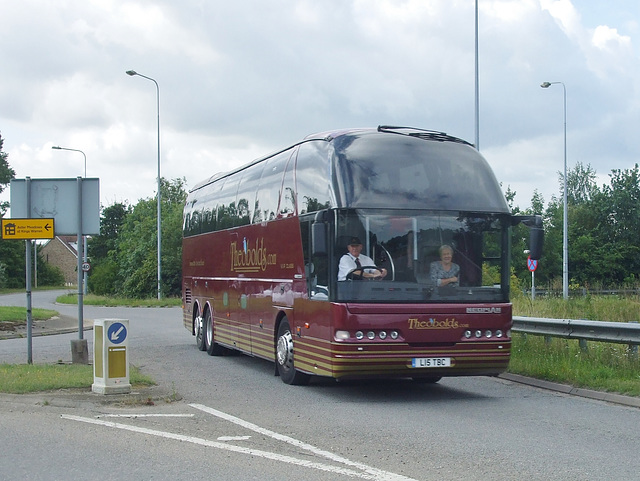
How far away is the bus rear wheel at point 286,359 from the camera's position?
13.4m

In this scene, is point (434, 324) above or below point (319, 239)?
below

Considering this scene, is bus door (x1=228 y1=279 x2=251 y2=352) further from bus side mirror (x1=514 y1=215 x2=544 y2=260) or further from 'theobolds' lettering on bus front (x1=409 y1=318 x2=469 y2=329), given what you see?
bus side mirror (x1=514 y1=215 x2=544 y2=260)

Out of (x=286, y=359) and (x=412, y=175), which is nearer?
(x=412, y=175)

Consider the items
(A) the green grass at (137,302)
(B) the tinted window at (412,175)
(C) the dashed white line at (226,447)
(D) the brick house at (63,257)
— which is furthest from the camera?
(D) the brick house at (63,257)

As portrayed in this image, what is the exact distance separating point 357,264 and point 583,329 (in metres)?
4.76

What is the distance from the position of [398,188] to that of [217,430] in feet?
14.1

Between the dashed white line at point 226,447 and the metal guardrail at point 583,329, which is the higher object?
the metal guardrail at point 583,329

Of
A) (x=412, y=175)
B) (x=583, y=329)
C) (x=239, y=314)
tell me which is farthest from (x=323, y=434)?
(x=239, y=314)

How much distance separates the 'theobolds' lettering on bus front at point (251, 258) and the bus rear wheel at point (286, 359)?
1.18m

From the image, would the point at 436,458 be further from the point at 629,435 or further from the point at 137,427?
the point at 137,427

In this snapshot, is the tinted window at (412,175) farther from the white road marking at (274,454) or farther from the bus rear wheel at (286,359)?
the white road marking at (274,454)

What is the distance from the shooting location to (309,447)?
8320 mm

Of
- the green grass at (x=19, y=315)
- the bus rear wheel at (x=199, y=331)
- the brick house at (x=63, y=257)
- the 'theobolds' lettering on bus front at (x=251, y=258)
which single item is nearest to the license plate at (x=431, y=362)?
the 'theobolds' lettering on bus front at (x=251, y=258)

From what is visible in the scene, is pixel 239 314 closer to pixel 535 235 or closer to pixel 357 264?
pixel 357 264
